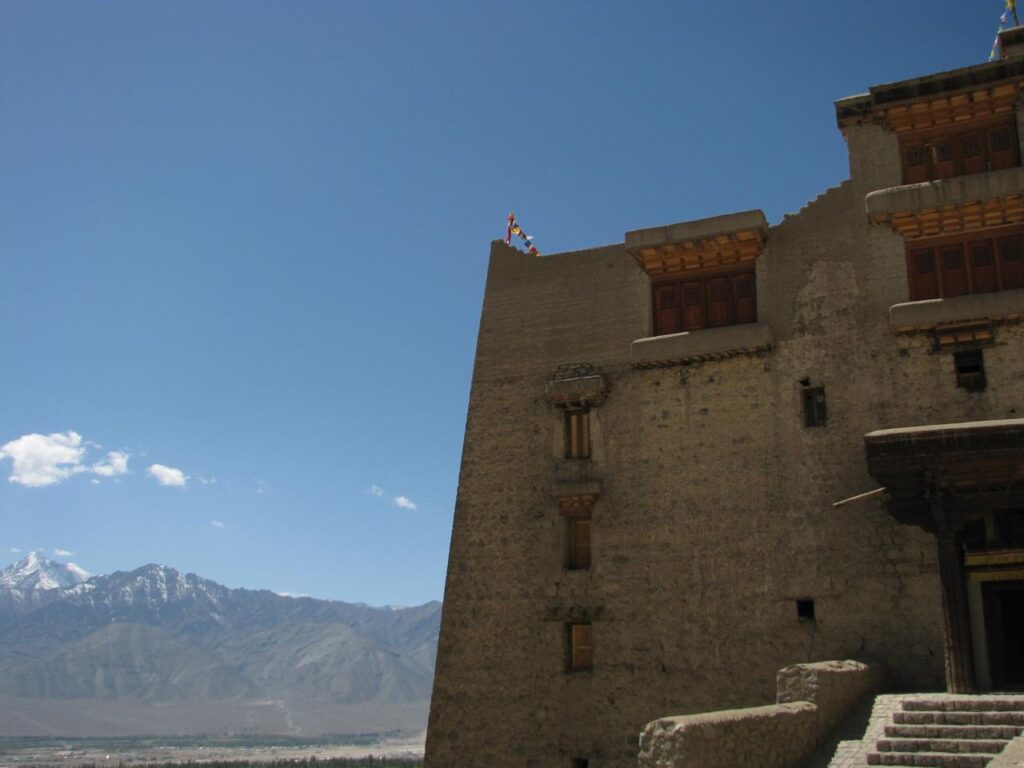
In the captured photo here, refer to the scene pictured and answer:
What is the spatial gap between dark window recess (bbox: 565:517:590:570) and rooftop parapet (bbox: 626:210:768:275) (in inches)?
232

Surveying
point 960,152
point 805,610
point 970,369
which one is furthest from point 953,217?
point 805,610

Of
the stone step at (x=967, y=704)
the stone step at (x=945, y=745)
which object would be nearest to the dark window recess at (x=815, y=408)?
the stone step at (x=967, y=704)

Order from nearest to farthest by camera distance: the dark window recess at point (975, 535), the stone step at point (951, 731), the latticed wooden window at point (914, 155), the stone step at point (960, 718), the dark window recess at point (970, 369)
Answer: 1. the stone step at point (951, 731)
2. the stone step at point (960, 718)
3. the dark window recess at point (975, 535)
4. the dark window recess at point (970, 369)
5. the latticed wooden window at point (914, 155)

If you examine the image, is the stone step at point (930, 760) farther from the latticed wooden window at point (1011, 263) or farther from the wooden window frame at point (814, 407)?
the latticed wooden window at point (1011, 263)

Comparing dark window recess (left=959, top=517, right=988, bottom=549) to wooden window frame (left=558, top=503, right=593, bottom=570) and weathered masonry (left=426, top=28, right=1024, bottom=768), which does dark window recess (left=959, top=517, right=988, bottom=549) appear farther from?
wooden window frame (left=558, top=503, right=593, bottom=570)

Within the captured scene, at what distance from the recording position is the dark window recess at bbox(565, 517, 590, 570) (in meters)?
23.1

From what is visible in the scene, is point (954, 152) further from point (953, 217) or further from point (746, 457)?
point (746, 457)

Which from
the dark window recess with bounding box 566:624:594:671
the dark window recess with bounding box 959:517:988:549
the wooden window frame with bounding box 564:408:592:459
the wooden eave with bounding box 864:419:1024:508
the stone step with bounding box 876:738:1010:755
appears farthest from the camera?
the wooden window frame with bounding box 564:408:592:459

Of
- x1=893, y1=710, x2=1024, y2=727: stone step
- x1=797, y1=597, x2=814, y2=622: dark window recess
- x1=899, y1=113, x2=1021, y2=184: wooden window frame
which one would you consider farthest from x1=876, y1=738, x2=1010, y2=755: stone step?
x1=899, y1=113, x2=1021, y2=184: wooden window frame

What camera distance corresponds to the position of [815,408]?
21.8 meters

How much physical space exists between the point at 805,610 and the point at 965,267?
24.5 ft

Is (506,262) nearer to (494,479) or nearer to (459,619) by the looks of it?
(494,479)

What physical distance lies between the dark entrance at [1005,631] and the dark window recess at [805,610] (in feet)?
10.00

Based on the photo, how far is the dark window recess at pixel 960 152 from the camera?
70.1 feet
